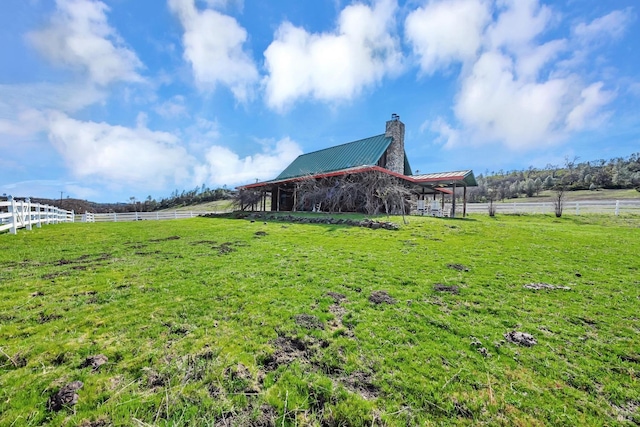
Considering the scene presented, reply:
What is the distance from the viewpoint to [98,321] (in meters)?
3.43

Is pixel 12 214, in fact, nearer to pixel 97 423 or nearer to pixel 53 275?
pixel 53 275

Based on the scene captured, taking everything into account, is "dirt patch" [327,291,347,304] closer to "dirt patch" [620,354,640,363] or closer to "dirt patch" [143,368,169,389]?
"dirt patch" [143,368,169,389]

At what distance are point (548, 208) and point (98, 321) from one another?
2729cm

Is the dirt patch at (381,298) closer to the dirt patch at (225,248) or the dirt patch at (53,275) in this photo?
the dirt patch at (225,248)

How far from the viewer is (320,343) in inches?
125

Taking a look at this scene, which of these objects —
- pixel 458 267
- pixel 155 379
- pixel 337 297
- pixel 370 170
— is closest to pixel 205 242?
pixel 337 297

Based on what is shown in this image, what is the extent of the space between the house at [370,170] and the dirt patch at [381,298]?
1315cm

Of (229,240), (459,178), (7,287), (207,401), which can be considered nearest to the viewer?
(207,401)

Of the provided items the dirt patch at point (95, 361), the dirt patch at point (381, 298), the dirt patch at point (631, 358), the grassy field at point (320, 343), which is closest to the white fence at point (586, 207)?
the grassy field at point (320, 343)

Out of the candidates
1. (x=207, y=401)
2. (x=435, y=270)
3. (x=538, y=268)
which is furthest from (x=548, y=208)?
(x=207, y=401)

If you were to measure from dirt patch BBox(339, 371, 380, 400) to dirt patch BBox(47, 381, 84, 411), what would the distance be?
234 centimetres

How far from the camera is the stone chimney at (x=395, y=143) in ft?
76.7

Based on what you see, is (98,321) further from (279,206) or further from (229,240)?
(279,206)

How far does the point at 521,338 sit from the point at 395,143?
22.2 meters
